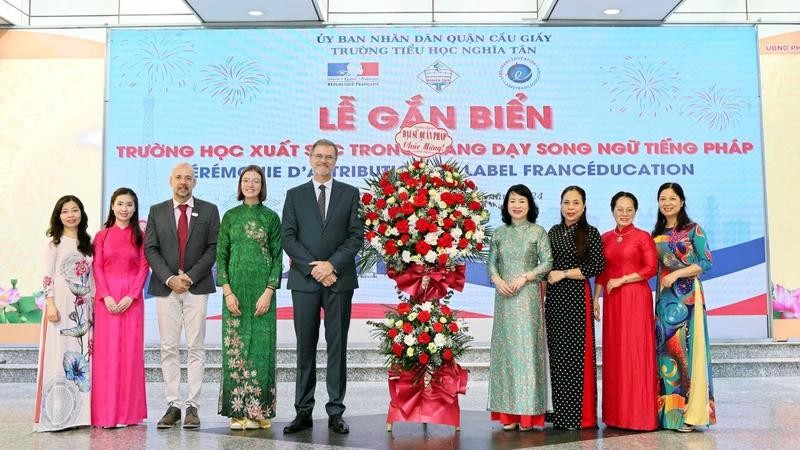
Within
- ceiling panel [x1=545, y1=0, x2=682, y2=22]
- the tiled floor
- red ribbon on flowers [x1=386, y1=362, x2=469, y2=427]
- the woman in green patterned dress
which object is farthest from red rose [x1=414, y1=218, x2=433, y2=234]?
ceiling panel [x1=545, y1=0, x2=682, y2=22]

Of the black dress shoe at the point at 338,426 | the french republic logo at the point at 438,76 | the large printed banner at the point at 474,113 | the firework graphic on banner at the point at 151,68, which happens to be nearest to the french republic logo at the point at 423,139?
the large printed banner at the point at 474,113

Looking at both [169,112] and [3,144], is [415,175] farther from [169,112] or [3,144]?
[3,144]

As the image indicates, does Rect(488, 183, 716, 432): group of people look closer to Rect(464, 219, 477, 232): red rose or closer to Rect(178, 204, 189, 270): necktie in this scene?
Rect(464, 219, 477, 232): red rose

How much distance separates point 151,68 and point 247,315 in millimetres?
4207

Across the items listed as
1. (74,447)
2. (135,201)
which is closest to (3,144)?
(135,201)

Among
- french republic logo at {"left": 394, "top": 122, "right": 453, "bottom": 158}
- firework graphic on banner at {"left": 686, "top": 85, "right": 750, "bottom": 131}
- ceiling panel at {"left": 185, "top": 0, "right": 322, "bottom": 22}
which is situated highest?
ceiling panel at {"left": 185, "top": 0, "right": 322, "bottom": 22}

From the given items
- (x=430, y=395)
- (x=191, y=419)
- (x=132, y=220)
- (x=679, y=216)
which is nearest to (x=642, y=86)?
(x=679, y=216)

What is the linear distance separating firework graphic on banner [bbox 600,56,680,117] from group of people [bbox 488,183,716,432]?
327cm

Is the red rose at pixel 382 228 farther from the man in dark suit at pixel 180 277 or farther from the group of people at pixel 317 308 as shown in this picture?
the man in dark suit at pixel 180 277

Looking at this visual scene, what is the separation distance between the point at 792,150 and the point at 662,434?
461cm

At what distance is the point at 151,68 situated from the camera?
700 centimetres

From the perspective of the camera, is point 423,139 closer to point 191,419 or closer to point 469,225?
point 469,225

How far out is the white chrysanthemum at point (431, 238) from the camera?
3.61 m

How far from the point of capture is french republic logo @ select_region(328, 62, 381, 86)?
7.04m
